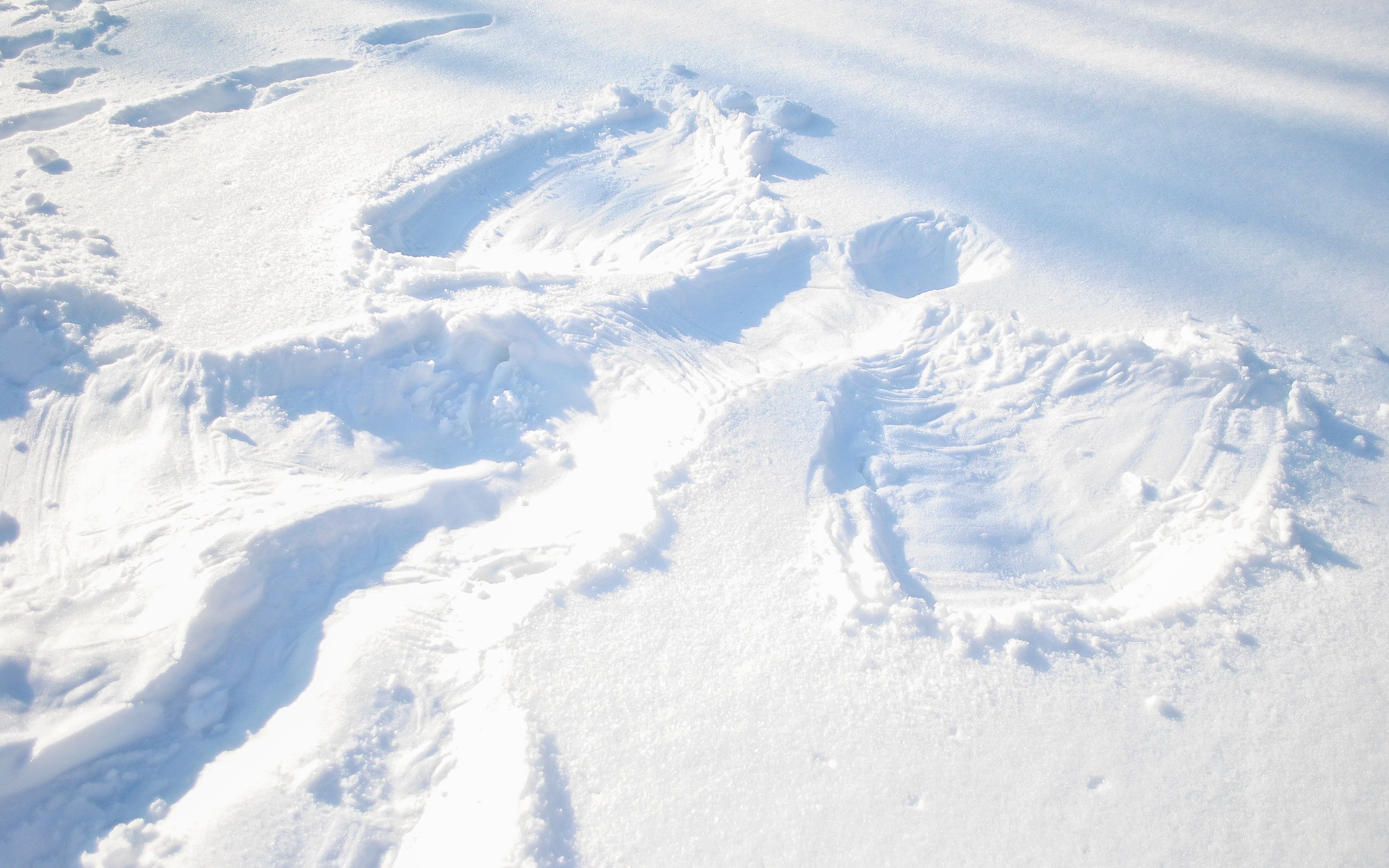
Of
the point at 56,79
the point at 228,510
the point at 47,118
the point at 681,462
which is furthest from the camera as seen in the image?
the point at 56,79

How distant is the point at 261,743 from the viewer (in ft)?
4.11

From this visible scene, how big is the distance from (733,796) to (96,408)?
1613mm

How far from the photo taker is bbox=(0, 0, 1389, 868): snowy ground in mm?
1210

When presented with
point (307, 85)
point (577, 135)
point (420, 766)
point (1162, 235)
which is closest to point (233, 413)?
point (420, 766)

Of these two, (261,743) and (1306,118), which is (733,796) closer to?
(261,743)

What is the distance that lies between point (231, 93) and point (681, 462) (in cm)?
240

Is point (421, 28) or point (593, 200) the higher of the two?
point (421, 28)

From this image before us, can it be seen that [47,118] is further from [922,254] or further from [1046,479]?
[1046,479]

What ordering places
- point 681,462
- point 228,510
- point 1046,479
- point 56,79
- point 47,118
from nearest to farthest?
1. point 228,510
2. point 681,462
3. point 1046,479
4. point 47,118
5. point 56,79

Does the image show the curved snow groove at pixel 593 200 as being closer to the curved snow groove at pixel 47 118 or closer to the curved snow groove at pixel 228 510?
the curved snow groove at pixel 228 510

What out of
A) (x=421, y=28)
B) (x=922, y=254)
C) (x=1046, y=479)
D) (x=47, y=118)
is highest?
(x=421, y=28)

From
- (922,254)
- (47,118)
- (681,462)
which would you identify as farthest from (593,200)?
(47,118)

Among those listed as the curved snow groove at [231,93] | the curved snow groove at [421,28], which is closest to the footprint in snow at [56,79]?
the curved snow groove at [231,93]

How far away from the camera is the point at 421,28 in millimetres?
3244
